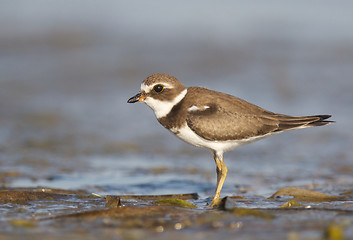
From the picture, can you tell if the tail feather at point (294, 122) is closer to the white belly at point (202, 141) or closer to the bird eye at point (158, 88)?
the white belly at point (202, 141)

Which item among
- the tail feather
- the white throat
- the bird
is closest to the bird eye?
the bird

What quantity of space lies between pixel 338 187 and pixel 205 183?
5.84ft

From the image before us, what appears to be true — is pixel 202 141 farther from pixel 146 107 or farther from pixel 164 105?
pixel 146 107

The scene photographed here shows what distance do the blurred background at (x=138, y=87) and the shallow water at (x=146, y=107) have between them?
3 centimetres

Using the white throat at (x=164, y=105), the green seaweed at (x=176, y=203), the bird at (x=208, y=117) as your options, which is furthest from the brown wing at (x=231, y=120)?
the green seaweed at (x=176, y=203)

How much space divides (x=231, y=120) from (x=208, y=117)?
29 centimetres

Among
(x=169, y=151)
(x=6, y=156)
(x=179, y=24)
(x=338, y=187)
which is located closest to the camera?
(x=338, y=187)

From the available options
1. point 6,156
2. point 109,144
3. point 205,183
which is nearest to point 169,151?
point 109,144

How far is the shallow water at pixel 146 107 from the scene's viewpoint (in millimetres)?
7578

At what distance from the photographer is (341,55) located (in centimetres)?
1755

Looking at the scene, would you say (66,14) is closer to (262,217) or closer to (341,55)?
(341,55)

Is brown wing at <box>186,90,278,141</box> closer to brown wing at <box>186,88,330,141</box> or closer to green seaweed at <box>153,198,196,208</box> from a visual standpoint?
brown wing at <box>186,88,330,141</box>

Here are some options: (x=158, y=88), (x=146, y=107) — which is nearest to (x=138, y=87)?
(x=146, y=107)

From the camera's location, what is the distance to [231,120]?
6.16 m
